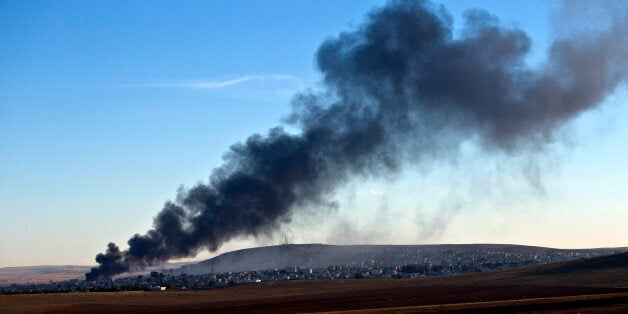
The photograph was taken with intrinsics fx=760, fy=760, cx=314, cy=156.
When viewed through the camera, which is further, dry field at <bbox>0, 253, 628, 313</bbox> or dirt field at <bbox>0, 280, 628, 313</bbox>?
dry field at <bbox>0, 253, 628, 313</bbox>

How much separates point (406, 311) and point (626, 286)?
158 ft

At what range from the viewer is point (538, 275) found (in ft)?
500

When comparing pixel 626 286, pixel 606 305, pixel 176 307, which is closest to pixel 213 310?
pixel 176 307

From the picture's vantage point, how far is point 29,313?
4112 inches

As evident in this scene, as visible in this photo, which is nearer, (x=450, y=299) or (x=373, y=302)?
(x=450, y=299)

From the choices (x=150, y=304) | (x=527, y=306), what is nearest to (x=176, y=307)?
(x=150, y=304)

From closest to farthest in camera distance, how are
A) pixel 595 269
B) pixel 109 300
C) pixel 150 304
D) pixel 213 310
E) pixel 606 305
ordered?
pixel 606 305, pixel 213 310, pixel 150 304, pixel 109 300, pixel 595 269

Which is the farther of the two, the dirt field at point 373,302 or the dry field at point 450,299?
the dry field at point 450,299

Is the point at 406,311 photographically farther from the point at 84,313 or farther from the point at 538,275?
the point at 538,275

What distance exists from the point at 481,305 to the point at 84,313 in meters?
53.7

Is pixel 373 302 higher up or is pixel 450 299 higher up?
pixel 373 302

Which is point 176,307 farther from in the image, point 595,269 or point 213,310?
point 595,269

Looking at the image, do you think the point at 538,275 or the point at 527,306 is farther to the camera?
the point at 538,275

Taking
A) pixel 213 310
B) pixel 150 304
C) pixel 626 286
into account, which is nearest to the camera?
pixel 213 310
